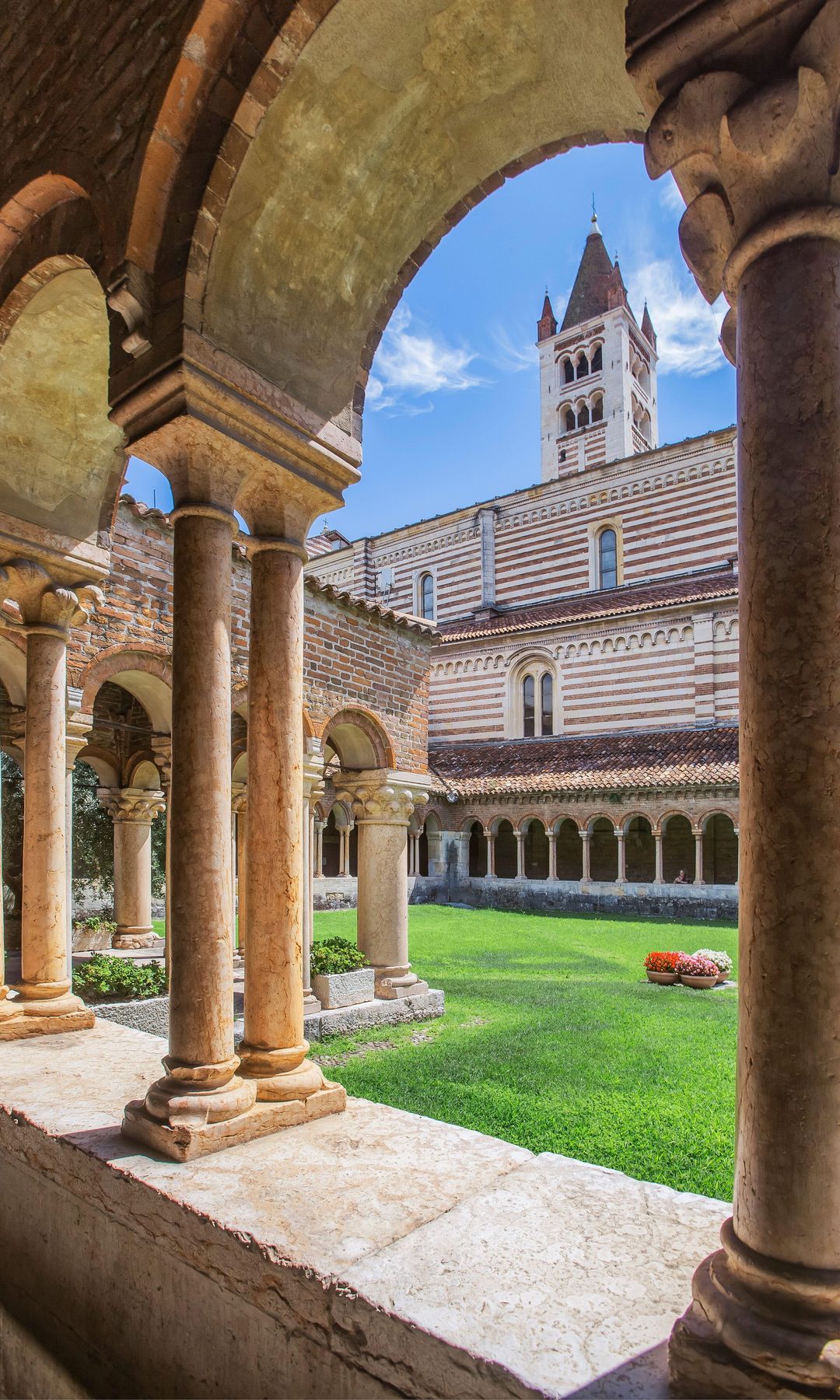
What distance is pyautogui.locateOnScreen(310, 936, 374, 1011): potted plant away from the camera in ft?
33.0

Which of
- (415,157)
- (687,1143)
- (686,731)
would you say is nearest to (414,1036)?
(687,1143)

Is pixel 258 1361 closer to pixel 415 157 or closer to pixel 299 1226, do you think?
pixel 299 1226

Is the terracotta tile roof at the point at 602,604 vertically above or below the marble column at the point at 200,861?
above

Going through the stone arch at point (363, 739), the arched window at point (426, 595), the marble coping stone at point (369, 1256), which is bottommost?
the marble coping stone at point (369, 1256)

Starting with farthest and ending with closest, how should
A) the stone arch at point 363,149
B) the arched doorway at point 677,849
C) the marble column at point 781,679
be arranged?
the arched doorway at point 677,849, the stone arch at point 363,149, the marble column at point 781,679

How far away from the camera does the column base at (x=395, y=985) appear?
35.0 ft

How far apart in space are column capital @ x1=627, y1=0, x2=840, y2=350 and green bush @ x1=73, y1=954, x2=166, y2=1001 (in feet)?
31.3

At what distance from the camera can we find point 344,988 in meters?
10.2

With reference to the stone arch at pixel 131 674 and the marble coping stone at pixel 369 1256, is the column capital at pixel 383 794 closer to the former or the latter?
the stone arch at pixel 131 674


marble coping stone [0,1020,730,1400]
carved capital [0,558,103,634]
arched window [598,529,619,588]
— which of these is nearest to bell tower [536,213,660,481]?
arched window [598,529,619,588]

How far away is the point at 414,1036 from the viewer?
9.85 m

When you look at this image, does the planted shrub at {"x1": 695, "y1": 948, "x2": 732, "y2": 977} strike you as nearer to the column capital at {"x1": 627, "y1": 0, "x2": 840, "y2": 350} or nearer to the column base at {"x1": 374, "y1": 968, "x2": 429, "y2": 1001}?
the column base at {"x1": 374, "y1": 968, "x2": 429, "y2": 1001}

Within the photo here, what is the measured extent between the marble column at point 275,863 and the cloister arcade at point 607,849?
66.4ft

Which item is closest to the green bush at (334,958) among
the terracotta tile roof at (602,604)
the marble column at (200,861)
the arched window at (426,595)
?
the marble column at (200,861)
